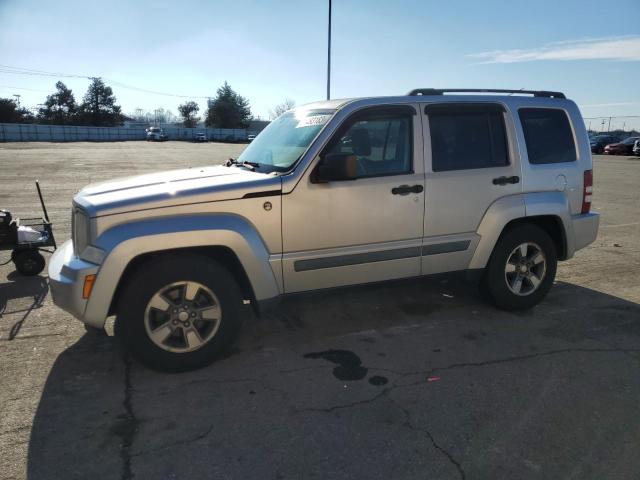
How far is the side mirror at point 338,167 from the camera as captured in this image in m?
3.61

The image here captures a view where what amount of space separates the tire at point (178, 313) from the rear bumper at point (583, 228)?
3481 millimetres

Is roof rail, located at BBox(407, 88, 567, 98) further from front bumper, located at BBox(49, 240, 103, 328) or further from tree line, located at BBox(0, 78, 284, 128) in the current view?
tree line, located at BBox(0, 78, 284, 128)

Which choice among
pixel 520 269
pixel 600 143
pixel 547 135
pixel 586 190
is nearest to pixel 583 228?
A: pixel 586 190

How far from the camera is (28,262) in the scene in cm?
568

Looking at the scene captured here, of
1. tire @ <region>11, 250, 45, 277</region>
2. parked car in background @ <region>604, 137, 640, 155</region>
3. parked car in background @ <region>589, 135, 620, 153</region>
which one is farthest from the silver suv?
parked car in background @ <region>589, 135, 620, 153</region>

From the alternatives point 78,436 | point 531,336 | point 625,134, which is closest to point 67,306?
point 78,436

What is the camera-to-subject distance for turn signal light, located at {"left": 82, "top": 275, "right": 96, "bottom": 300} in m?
3.26

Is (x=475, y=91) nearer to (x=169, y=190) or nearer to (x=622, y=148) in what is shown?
→ (x=169, y=190)

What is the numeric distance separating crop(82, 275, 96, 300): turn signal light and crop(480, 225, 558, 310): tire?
3497mm

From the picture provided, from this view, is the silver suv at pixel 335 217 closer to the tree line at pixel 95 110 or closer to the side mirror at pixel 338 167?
the side mirror at pixel 338 167

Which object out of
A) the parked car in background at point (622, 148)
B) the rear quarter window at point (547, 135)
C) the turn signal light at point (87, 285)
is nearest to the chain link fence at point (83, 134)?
the parked car in background at point (622, 148)

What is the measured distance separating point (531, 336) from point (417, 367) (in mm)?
1281

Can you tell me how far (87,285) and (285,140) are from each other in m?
2.04

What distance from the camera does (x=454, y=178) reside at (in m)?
4.27
